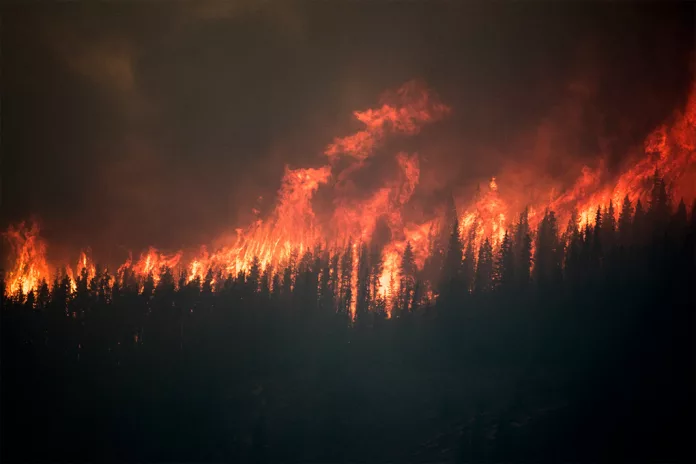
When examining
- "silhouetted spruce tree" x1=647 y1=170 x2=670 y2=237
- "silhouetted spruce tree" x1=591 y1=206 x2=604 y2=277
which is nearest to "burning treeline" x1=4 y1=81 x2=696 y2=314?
"silhouetted spruce tree" x1=591 y1=206 x2=604 y2=277

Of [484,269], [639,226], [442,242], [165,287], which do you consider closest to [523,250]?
[484,269]

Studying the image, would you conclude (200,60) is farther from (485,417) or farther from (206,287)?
(485,417)

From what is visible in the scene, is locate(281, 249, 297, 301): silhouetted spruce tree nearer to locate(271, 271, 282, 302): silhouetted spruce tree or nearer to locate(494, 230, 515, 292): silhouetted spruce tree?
locate(271, 271, 282, 302): silhouetted spruce tree

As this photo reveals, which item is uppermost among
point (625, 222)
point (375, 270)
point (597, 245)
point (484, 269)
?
point (625, 222)

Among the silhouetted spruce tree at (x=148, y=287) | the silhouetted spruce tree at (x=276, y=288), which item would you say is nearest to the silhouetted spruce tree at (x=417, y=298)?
the silhouetted spruce tree at (x=276, y=288)

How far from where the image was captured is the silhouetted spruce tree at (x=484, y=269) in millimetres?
62391

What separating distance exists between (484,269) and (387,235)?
32.7 feet

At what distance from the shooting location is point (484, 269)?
6325cm

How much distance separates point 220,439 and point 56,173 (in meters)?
31.4

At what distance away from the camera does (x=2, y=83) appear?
65812 mm

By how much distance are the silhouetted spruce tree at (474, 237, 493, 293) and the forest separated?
141mm

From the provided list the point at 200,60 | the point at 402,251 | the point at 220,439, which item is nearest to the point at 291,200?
the point at 402,251

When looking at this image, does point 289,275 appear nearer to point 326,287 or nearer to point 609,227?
point 326,287

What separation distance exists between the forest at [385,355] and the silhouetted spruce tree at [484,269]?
14cm
